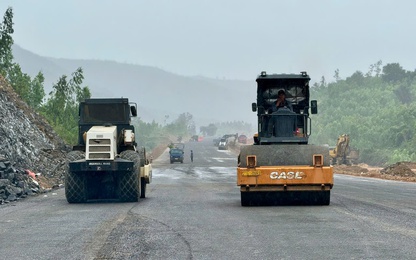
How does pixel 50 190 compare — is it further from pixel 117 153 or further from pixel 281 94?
pixel 281 94

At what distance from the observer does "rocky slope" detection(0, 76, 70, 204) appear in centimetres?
2959

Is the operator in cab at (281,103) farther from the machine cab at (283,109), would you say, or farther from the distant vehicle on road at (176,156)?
the distant vehicle on road at (176,156)

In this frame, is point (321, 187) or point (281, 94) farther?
point (281, 94)

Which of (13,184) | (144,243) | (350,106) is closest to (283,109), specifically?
(144,243)

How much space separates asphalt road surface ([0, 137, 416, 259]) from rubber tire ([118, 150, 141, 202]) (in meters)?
0.71

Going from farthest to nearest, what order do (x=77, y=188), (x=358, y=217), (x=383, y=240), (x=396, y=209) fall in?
1. (x=77, y=188)
2. (x=396, y=209)
3. (x=358, y=217)
4. (x=383, y=240)

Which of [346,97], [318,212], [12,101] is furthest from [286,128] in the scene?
[346,97]

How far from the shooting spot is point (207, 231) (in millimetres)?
14977

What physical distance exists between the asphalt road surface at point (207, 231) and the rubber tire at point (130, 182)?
2.32 ft

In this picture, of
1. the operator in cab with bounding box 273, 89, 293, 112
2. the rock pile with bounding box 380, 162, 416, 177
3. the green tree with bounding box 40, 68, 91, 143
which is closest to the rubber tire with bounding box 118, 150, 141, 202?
the operator in cab with bounding box 273, 89, 293, 112

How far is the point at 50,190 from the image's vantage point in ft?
103

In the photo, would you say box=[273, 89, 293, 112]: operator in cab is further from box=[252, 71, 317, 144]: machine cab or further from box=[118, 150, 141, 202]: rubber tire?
box=[118, 150, 141, 202]: rubber tire

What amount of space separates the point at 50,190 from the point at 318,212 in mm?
15377

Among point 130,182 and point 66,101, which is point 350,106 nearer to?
point 66,101
